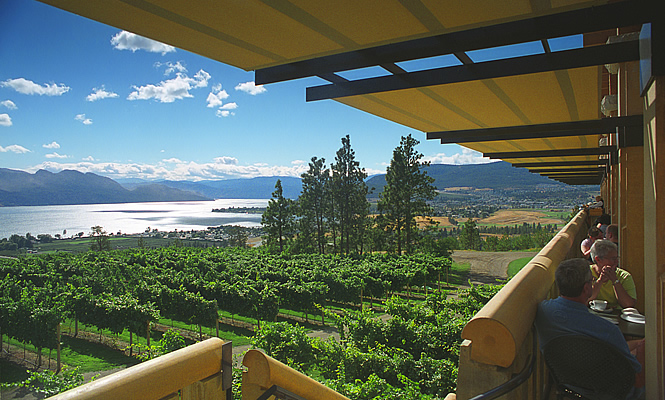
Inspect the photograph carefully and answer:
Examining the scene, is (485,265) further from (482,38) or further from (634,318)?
(482,38)

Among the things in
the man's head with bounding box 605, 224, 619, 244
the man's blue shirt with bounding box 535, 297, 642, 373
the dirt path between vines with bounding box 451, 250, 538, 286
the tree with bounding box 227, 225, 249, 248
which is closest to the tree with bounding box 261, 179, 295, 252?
the dirt path between vines with bounding box 451, 250, 538, 286

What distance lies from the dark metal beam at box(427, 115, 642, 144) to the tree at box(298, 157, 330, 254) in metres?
38.3

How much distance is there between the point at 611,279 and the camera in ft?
10.4

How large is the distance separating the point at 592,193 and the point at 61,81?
19239 cm

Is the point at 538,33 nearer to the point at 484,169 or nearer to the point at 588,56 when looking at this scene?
the point at 588,56

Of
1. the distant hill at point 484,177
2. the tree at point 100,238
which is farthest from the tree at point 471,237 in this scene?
the tree at point 100,238

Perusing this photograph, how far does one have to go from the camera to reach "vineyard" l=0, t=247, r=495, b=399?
268 inches

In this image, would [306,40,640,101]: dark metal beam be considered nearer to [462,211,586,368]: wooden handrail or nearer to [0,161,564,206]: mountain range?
[462,211,586,368]: wooden handrail

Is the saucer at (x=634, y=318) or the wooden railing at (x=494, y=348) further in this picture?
the saucer at (x=634, y=318)

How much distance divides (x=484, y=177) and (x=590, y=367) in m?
159

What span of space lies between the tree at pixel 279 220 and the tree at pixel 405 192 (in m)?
10.8

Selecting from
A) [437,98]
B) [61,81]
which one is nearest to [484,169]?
[437,98]

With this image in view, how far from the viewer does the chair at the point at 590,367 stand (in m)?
1.64

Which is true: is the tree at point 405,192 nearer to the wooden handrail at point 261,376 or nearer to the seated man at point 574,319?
the seated man at point 574,319
